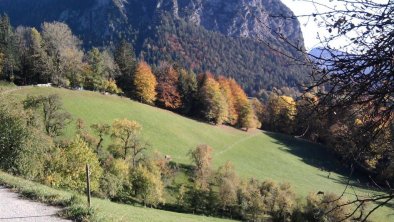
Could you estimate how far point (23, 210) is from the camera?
558 inches

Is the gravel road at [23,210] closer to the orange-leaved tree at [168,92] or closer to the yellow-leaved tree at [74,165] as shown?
the yellow-leaved tree at [74,165]

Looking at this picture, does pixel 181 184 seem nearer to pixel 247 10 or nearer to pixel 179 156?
pixel 179 156

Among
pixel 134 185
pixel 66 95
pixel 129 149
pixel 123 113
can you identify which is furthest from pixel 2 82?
pixel 134 185

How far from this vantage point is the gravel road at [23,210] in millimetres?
13188

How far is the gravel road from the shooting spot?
1319 cm

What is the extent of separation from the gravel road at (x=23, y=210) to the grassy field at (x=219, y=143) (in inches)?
1901

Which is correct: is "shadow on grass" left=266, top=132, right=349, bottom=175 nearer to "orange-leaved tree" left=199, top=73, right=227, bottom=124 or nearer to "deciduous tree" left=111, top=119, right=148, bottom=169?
"orange-leaved tree" left=199, top=73, right=227, bottom=124

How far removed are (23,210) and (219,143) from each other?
68765mm

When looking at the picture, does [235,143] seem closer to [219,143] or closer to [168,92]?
[219,143]

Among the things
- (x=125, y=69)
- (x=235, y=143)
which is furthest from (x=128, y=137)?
(x=125, y=69)

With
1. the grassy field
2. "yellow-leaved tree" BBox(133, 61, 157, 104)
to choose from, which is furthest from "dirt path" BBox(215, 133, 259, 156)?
"yellow-leaved tree" BBox(133, 61, 157, 104)

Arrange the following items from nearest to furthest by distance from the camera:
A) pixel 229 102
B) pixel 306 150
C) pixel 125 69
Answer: pixel 306 150 → pixel 125 69 → pixel 229 102

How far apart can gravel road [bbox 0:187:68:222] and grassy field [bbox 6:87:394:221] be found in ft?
158

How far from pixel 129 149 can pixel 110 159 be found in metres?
5.80
